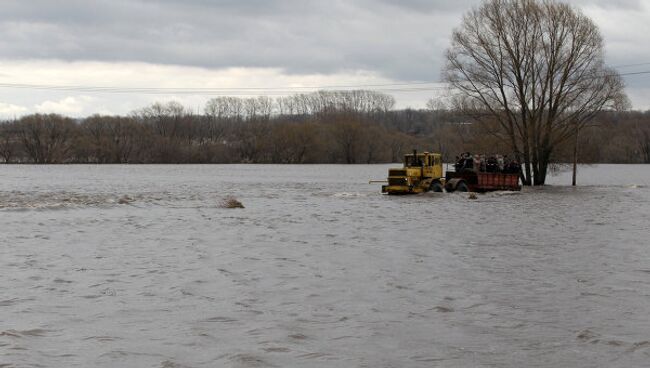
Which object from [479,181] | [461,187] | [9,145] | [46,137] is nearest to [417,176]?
[461,187]

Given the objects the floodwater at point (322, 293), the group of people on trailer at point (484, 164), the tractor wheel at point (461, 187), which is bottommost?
the floodwater at point (322, 293)

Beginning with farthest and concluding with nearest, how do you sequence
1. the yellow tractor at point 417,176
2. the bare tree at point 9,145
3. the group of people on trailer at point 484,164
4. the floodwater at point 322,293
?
the bare tree at point 9,145
the group of people on trailer at point 484,164
the yellow tractor at point 417,176
the floodwater at point 322,293

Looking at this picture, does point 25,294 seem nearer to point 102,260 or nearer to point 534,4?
point 102,260

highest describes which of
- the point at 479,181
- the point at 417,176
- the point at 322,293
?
the point at 417,176

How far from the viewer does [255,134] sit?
15362 cm

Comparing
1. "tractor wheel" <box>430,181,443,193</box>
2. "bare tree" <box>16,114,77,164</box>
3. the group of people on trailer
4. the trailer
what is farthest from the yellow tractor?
"bare tree" <box>16,114,77,164</box>

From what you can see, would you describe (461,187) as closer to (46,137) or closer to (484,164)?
(484,164)

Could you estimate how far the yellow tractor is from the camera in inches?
1780

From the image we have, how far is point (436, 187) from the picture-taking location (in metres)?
46.9

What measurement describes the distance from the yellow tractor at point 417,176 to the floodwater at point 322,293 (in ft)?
50.0

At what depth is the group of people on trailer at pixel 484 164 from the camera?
50125mm

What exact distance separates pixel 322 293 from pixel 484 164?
129 feet

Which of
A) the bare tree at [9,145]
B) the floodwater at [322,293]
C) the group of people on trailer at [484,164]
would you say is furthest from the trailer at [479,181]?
the bare tree at [9,145]

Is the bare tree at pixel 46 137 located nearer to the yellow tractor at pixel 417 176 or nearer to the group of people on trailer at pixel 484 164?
the group of people on trailer at pixel 484 164
